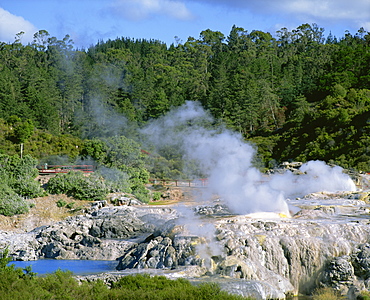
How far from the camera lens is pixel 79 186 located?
32875 millimetres

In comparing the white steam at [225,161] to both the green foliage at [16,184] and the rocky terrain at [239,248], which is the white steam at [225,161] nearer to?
the rocky terrain at [239,248]

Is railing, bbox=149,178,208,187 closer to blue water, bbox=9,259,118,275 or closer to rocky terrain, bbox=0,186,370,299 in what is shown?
rocky terrain, bbox=0,186,370,299

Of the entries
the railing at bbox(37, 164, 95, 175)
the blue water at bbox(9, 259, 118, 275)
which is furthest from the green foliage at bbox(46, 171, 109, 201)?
the blue water at bbox(9, 259, 118, 275)

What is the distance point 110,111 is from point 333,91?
2680cm

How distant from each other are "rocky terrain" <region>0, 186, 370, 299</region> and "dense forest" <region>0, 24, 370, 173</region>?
12.2 meters

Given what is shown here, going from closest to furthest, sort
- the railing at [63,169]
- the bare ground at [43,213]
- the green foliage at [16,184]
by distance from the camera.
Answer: the bare ground at [43,213] → the green foliage at [16,184] → the railing at [63,169]

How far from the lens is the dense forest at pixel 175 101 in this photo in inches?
1895

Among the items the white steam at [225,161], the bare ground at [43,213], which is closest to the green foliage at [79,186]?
the bare ground at [43,213]

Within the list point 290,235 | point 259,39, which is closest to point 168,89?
A: point 290,235

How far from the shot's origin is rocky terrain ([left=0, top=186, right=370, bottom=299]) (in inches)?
721

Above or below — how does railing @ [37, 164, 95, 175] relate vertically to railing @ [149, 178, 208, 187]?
above

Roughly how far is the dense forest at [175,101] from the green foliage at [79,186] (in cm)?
513

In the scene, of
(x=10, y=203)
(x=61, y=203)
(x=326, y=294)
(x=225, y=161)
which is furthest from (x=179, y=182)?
(x=326, y=294)

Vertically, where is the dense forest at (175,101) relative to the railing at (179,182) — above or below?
above
